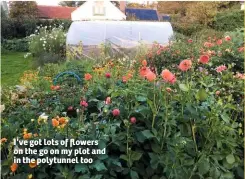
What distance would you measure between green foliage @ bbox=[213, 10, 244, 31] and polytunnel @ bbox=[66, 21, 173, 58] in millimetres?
6899

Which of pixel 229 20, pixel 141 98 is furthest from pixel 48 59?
pixel 229 20

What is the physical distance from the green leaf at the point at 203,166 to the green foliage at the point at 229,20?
12845 mm

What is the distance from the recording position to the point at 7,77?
670cm

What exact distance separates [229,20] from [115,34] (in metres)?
8.10

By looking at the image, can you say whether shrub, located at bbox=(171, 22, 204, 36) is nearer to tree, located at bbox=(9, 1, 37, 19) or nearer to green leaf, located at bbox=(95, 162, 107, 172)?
tree, located at bbox=(9, 1, 37, 19)

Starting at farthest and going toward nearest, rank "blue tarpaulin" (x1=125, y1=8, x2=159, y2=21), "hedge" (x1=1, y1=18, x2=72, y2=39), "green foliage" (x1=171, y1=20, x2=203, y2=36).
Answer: "blue tarpaulin" (x1=125, y1=8, x2=159, y2=21)
"hedge" (x1=1, y1=18, x2=72, y2=39)
"green foliage" (x1=171, y1=20, x2=203, y2=36)

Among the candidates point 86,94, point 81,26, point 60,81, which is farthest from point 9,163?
point 81,26

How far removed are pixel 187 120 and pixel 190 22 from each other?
1432 centimetres

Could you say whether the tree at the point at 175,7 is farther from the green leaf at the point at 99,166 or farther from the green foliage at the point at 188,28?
the green leaf at the point at 99,166

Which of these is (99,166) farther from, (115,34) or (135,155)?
(115,34)

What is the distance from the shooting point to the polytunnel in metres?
7.38

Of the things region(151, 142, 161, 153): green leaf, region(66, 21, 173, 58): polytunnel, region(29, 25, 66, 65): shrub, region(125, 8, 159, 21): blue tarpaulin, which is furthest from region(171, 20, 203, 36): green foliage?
region(151, 142, 161, 153): green leaf

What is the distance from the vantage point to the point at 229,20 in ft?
45.3

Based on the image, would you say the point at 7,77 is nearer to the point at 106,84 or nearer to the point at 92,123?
the point at 106,84
